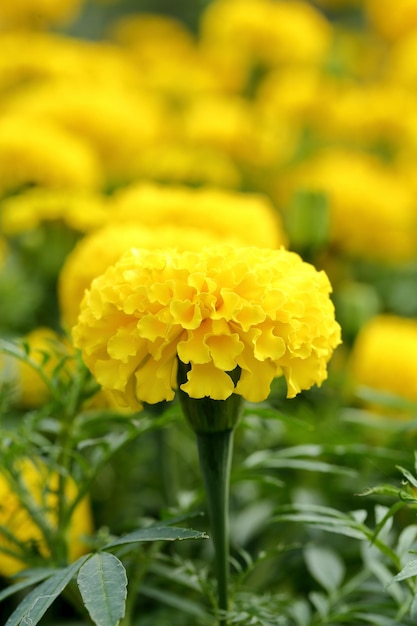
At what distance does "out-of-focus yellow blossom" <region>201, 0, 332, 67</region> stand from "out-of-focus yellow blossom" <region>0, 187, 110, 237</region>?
702 mm

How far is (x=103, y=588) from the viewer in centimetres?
39

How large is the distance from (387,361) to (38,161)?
460 mm

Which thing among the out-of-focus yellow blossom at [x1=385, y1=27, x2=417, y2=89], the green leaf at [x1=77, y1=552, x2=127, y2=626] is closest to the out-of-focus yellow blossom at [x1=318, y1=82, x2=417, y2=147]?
the out-of-focus yellow blossom at [x1=385, y1=27, x2=417, y2=89]

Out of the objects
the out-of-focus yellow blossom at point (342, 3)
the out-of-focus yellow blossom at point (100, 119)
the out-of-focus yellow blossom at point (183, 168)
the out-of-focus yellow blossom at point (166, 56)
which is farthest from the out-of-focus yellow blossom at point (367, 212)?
the out-of-focus yellow blossom at point (342, 3)

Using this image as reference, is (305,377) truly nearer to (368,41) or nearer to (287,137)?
(287,137)

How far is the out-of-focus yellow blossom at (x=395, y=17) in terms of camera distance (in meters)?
1.58

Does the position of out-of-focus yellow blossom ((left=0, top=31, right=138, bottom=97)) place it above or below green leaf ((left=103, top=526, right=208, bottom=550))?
below

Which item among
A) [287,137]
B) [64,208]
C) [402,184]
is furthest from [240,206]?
[287,137]

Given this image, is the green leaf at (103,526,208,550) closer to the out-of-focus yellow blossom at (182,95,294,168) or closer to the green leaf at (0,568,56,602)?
the green leaf at (0,568,56,602)

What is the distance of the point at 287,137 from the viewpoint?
1532 mm

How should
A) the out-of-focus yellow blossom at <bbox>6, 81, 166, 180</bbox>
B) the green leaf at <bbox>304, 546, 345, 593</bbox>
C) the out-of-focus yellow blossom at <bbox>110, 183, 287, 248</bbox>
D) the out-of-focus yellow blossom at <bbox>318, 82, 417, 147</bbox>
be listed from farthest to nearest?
1. the out-of-focus yellow blossom at <bbox>318, 82, 417, 147</bbox>
2. the out-of-focus yellow blossom at <bbox>6, 81, 166, 180</bbox>
3. the out-of-focus yellow blossom at <bbox>110, 183, 287, 248</bbox>
4. the green leaf at <bbox>304, 546, 345, 593</bbox>

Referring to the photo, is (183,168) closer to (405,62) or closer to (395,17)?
(405,62)

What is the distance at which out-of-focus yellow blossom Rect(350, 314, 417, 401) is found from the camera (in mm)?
842

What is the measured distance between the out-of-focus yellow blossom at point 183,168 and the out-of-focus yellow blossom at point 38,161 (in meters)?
0.08
